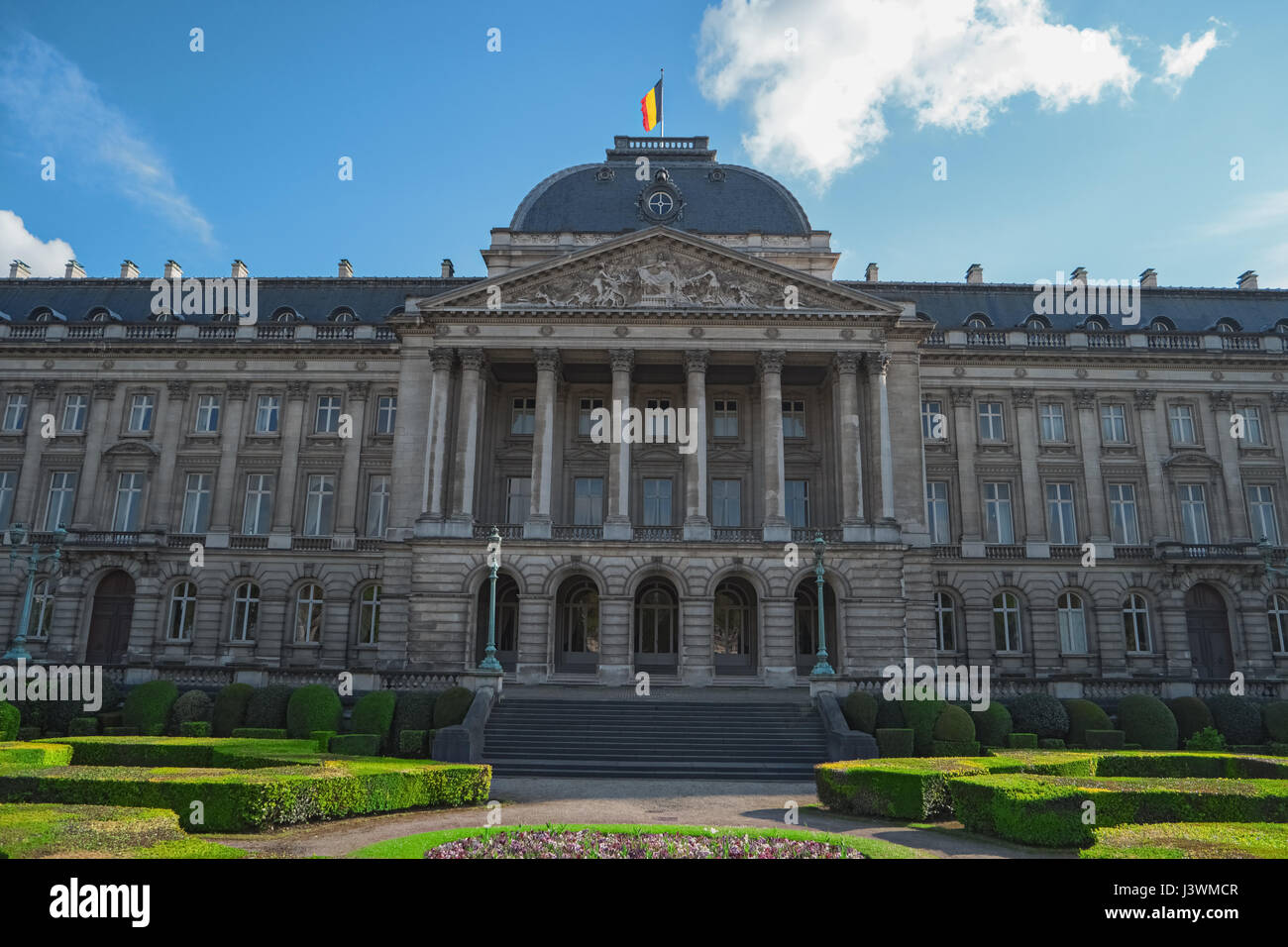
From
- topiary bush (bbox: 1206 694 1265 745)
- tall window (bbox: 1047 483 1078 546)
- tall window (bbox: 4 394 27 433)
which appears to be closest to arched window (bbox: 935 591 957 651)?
tall window (bbox: 1047 483 1078 546)

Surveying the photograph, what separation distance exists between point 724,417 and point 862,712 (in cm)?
1889

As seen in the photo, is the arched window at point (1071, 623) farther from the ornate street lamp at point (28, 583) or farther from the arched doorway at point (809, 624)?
the ornate street lamp at point (28, 583)

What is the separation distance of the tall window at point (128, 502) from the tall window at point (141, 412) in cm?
251

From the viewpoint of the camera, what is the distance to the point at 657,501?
43.1 metres

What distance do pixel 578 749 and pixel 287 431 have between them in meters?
27.4

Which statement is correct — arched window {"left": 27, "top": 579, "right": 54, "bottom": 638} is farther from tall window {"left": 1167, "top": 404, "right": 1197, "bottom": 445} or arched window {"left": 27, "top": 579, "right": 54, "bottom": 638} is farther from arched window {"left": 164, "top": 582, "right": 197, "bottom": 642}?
tall window {"left": 1167, "top": 404, "right": 1197, "bottom": 445}

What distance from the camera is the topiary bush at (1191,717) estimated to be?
3114 cm

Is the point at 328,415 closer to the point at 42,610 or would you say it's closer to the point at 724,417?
the point at 42,610

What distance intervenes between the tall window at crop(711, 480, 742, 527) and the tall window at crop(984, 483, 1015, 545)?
1315 centimetres

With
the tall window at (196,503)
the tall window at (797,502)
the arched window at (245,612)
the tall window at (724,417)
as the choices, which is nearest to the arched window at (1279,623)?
the tall window at (797,502)

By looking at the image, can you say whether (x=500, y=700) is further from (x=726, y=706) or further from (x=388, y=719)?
(x=726, y=706)

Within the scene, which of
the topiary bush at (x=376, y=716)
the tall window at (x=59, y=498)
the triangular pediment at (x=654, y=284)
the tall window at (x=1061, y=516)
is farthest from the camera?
the tall window at (x=59, y=498)

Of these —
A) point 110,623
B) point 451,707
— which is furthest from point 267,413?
point 451,707
